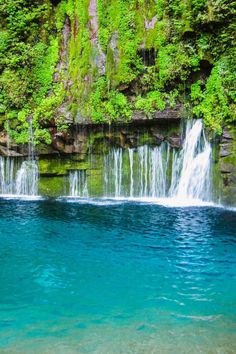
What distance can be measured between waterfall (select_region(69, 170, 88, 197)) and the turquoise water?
5.16 meters

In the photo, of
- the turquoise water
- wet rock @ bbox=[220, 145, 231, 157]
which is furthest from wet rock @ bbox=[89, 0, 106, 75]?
the turquoise water

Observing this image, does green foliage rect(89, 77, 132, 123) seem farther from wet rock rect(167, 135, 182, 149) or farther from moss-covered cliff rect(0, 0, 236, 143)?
wet rock rect(167, 135, 182, 149)

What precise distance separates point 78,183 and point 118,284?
1088 centimetres

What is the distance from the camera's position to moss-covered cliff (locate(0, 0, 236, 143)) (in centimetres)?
1482

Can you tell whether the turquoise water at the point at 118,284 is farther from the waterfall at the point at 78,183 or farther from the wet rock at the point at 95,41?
the wet rock at the point at 95,41

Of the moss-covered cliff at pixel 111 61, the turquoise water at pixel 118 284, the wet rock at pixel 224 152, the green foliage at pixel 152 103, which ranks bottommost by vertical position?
the turquoise water at pixel 118 284

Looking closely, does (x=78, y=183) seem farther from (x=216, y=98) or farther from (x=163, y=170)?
(x=216, y=98)

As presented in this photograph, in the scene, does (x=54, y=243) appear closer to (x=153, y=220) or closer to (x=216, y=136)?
(x=153, y=220)

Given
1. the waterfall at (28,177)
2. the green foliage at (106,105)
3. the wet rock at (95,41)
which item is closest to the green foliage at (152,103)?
the green foliage at (106,105)

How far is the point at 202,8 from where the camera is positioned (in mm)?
14812

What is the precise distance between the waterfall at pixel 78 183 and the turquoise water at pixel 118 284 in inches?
203

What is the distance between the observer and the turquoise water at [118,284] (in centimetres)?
496

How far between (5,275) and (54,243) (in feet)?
7.45

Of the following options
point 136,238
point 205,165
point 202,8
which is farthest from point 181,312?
point 202,8
